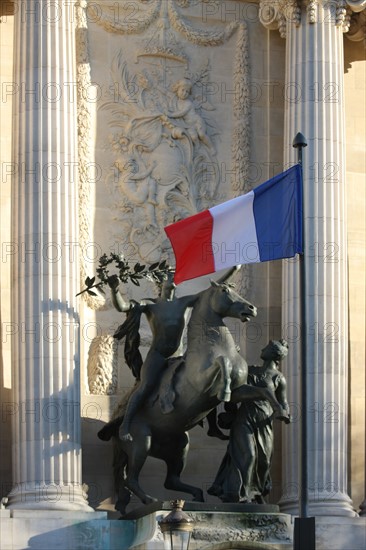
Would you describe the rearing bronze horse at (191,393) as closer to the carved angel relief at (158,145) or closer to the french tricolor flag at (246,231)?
the french tricolor flag at (246,231)

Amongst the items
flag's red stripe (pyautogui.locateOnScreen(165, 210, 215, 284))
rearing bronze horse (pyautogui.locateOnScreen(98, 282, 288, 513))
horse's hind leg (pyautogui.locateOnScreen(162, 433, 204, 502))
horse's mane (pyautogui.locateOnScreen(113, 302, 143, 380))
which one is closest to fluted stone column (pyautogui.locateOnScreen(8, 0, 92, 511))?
horse's mane (pyautogui.locateOnScreen(113, 302, 143, 380))

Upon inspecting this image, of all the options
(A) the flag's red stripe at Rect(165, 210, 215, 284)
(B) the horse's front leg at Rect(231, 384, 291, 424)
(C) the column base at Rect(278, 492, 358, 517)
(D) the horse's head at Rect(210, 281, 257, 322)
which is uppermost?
(A) the flag's red stripe at Rect(165, 210, 215, 284)

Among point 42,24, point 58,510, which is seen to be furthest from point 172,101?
point 58,510

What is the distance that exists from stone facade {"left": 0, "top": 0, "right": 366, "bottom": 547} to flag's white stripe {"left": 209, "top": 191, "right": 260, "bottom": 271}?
8.92 feet

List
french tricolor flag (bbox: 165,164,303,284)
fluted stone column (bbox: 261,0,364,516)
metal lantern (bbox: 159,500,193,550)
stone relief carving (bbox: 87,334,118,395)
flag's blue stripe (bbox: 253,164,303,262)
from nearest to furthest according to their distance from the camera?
metal lantern (bbox: 159,500,193,550) → flag's blue stripe (bbox: 253,164,303,262) → french tricolor flag (bbox: 165,164,303,284) → fluted stone column (bbox: 261,0,364,516) → stone relief carving (bbox: 87,334,118,395)

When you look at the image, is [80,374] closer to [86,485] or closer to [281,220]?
[86,485]

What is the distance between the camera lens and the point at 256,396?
82.8 feet

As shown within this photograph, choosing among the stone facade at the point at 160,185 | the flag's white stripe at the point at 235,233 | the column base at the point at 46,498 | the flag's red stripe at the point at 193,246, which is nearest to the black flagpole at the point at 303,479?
the flag's white stripe at the point at 235,233

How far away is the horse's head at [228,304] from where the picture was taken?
80.9 feet

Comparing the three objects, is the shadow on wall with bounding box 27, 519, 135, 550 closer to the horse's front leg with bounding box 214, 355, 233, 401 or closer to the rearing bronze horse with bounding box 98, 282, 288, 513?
the rearing bronze horse with bounding box 98, 282, 288, 513

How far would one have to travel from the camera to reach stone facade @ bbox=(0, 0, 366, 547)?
84.9ft

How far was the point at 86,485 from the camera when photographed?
2592 centimetres

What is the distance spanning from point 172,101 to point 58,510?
7117 mm

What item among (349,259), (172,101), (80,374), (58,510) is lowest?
(58,510)
